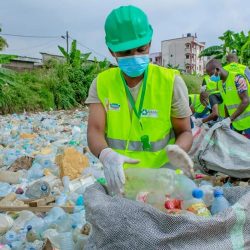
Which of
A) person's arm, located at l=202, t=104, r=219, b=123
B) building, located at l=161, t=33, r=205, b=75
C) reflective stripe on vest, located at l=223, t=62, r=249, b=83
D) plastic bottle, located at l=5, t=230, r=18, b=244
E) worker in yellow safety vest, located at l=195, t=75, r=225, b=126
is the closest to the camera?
plastic bottle, located at l=5, t=230, r=18, b=244

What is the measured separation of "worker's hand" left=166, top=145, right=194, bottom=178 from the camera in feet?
6.84

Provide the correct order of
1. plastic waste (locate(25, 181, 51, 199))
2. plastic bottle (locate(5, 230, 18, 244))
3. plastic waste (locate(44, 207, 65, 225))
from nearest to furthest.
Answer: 1. plastic bottle (locate(5, 230, 18, 244))
2. plastic waste (locate(44, 207, 65, 225))
3. plastic waste (locate(25, 181, 51, 199))

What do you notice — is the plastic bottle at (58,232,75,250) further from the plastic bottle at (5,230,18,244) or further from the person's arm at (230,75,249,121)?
the person's arm at (230,75,249,121)

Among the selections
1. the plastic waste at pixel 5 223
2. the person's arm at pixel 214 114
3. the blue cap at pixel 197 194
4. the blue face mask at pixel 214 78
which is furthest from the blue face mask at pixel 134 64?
the person's arm at pixel 214 114

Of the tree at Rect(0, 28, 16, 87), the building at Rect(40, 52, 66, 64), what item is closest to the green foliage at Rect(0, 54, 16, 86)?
the tree at Rect(0, 28, 16, 87)

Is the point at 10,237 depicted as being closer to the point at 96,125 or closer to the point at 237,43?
the point at 96,125

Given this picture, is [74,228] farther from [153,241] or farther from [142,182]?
[153,241]

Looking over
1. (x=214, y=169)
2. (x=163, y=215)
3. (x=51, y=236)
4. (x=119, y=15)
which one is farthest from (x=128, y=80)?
(x=214, y=169)

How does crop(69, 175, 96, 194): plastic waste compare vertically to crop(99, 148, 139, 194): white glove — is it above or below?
below

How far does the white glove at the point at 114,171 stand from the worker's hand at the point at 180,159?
0.16 metres

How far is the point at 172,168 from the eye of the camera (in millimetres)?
2262

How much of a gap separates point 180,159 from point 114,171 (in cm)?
33

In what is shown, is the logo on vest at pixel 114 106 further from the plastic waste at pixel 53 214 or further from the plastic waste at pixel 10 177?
the plastic waste at pixel 10 177

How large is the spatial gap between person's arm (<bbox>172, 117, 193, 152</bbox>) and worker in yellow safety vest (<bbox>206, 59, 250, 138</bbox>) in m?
3.09
